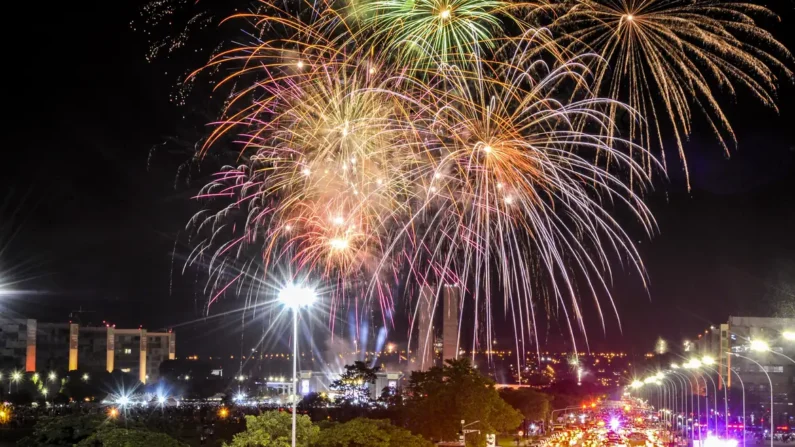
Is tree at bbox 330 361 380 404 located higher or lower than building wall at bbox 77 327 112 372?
lower

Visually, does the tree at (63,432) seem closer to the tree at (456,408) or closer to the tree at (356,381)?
the tree at (456,408)

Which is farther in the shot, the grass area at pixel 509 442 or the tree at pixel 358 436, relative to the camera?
the grass area at pixel 509 442

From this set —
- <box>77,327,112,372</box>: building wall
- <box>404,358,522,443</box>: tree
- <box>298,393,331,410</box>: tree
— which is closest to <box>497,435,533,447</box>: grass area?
<box>404,358,522,443</box>: tree

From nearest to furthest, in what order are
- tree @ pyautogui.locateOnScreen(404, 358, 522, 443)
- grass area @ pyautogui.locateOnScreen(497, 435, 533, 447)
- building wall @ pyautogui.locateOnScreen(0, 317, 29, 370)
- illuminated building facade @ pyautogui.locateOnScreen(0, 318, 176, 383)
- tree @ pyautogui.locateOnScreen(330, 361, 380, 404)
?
tree @ pyautogui.locateOnScreen(404, 358, 522, 443) < grass area @ pyautogui.locateOnScreen(497, 435, 533, 447) < building wall @ pyautogui.locateOnScreen(0, 317, 29, 370) < illuminated building facade @ pyautogui.locateOnScreen(0, 318, 176, 383) < tree @ pyautogui.locateOnScreen(330, 361, 380, 404)

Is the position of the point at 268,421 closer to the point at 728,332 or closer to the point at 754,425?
the point at 754,425

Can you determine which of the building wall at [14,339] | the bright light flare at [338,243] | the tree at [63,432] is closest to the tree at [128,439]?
the tree at [63,432]

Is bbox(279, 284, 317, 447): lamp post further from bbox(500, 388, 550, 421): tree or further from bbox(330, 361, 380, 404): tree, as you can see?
bbox(330, 361, 380, 404): tree
